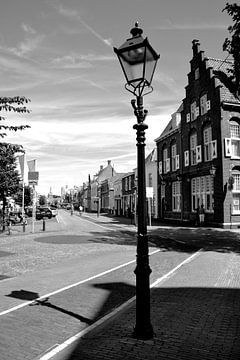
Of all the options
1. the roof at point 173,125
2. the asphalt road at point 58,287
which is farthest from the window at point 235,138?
the asphalt road at point 58,287

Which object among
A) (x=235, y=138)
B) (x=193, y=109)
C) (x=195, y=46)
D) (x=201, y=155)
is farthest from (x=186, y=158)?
(x=195, y=46)

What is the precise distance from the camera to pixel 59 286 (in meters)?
8.76

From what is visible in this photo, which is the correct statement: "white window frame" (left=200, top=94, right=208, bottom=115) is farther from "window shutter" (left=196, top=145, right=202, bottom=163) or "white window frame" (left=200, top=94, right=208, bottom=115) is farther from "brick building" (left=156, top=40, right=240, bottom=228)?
"window shutter" (left=196, top=145, right=202, bottom=163)

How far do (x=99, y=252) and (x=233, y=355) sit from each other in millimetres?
10920

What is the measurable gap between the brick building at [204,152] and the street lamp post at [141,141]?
18175mm

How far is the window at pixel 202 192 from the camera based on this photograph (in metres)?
29.2

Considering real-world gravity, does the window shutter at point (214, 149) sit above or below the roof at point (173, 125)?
below

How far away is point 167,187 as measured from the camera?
3828 cm

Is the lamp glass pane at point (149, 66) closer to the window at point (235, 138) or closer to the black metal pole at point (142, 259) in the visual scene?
the black metal pole at point (142, 259)

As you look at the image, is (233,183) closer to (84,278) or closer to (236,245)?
(236,245)

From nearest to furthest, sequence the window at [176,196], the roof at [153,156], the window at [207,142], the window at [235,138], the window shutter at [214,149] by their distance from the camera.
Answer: the window shutter at [214,149] → the window at [235,138] → the window at [207,142] → the window at [176,196] → the roof at [153,156]

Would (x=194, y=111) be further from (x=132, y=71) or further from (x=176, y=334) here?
(x=176, y=334)

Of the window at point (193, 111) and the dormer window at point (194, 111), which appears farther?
the window at point (193, 111)

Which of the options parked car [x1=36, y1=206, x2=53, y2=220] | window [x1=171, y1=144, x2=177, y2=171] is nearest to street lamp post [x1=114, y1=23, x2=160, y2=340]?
window [x1=171, y1=144, x2=177, y2=171]
